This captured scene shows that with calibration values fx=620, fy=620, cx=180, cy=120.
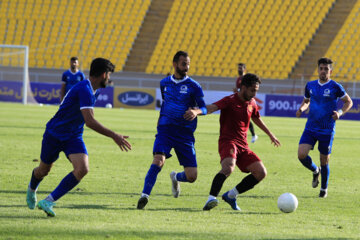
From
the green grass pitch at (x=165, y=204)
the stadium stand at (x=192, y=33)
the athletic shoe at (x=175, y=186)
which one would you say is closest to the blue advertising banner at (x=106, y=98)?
the stadium stand at (x=192, y=33)

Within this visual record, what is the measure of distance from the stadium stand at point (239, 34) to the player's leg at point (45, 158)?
30558mm

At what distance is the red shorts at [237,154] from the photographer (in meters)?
7.19

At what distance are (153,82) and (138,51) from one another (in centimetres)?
504

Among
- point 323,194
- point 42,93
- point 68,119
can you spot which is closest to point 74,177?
point 68,119

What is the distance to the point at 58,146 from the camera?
6426 millimetres

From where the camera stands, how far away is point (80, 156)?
6312 mm

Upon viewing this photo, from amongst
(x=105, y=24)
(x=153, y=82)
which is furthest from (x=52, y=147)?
(x=105, y=24)

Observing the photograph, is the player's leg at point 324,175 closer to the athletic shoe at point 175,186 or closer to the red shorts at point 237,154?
the red shorts at point 237,154

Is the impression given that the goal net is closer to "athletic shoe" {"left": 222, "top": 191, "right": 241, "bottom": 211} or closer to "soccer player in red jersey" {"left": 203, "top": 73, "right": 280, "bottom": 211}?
"soccer player in red jersey" {"left": 203, "top": 73, "right": 280, "bottom": 211}

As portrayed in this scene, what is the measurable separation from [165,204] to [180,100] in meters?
1.24

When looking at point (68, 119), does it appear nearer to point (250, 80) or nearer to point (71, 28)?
point (250, 80)

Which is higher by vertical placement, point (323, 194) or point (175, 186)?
point (323, 194)

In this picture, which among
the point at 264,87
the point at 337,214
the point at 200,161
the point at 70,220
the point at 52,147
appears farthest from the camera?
the point at 264,87

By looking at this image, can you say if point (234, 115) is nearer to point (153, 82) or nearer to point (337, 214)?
point (337, 214)
